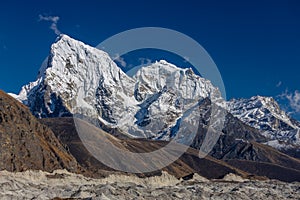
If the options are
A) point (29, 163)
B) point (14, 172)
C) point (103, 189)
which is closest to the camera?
point (103, 189)

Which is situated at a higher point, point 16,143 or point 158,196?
point 16,143

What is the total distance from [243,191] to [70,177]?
62.6 meters

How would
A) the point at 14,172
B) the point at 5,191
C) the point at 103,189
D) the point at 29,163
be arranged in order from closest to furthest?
the point at 5,191 < the point at 103,189 < the point at 14,172 < the point at 29,163

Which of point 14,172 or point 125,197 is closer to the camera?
point 125,197

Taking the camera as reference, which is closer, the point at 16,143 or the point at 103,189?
the point at 103,189

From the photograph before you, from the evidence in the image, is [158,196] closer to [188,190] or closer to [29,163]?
[188,190]

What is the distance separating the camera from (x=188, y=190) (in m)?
183

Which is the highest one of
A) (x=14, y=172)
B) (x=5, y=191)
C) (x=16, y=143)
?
(x=16, y=143)

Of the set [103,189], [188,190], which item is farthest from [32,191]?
[188,190]

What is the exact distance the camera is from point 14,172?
175875 millimetres

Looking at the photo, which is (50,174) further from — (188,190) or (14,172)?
(188,190)

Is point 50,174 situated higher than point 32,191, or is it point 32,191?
point 50,174

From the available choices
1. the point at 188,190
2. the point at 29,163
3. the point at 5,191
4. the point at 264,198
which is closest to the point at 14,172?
the point at 29,163

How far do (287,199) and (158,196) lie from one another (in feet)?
172
